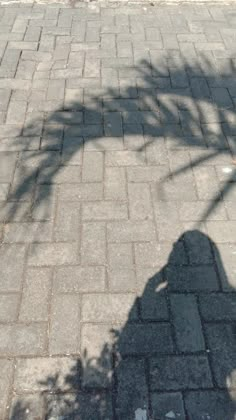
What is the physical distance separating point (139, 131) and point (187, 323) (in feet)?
7.55

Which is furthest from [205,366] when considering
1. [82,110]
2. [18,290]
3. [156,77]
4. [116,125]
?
[156,77]

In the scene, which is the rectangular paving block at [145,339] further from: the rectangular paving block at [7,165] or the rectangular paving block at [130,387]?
the rectangular paving block at [7,165]

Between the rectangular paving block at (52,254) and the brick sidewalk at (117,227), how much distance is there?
0.5 inches

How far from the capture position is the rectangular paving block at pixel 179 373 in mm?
2795

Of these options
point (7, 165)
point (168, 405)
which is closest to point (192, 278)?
point (168, 405)

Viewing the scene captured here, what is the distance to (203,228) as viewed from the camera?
12.1 feet

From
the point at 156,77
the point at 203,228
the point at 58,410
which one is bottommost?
the point at 58,410

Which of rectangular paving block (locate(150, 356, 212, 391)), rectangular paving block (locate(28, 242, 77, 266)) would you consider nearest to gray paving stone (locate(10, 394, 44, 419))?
rectangular paving block (locate(150, 356, 212, 391))

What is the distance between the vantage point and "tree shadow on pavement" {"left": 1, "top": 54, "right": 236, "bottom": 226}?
4.09 metres

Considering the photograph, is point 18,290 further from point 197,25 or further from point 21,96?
point 197,25

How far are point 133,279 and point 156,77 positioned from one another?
3.08 meters

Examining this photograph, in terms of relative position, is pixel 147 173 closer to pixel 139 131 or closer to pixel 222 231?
pixel 139 131

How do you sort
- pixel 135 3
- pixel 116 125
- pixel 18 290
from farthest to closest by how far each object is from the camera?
pixel 135 3
pixel 116 125
pixel 18 290

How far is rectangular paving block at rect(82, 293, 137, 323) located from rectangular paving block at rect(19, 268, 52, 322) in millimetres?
295
